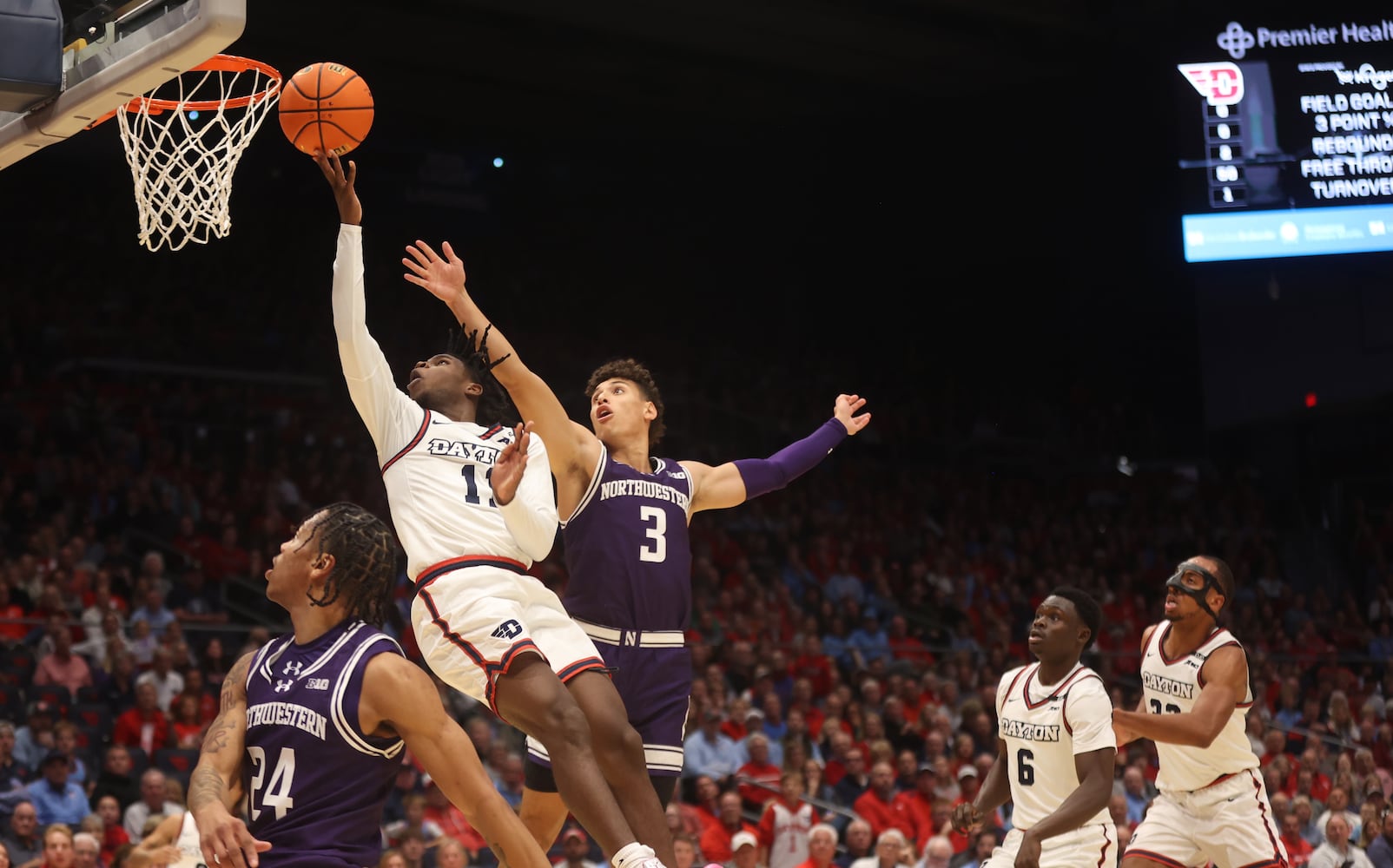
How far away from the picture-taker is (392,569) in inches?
167

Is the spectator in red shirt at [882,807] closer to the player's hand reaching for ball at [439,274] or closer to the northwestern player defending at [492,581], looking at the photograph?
the northwestern player defending at [492,581]

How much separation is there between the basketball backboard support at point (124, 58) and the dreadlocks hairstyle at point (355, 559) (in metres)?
1.82

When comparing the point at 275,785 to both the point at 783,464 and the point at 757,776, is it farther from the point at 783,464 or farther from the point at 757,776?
the point at 757,776

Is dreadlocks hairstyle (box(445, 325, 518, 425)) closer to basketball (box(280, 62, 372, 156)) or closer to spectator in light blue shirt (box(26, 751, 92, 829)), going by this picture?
basketball (box(280, 62, 372, 156))

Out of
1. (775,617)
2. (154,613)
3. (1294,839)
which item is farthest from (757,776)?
(154,613)

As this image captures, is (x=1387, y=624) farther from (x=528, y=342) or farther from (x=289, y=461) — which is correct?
(x=289, y=461)

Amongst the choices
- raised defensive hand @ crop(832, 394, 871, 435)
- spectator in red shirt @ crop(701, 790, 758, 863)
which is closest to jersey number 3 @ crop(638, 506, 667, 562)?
raised defensive hand @ crop(832, 394, 871, 435)

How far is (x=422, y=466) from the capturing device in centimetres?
543

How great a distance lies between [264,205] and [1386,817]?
1544cm

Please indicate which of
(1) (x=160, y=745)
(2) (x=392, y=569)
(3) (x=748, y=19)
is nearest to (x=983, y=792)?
(2) (x=392, y=569)

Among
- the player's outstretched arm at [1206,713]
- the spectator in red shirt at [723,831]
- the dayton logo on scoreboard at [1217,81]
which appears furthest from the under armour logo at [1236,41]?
the player's outstretched arm at [1206,713]

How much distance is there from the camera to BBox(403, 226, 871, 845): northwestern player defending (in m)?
5.49

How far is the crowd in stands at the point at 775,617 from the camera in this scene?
10516 mm

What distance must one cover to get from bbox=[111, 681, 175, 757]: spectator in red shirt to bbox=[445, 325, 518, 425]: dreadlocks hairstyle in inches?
201
